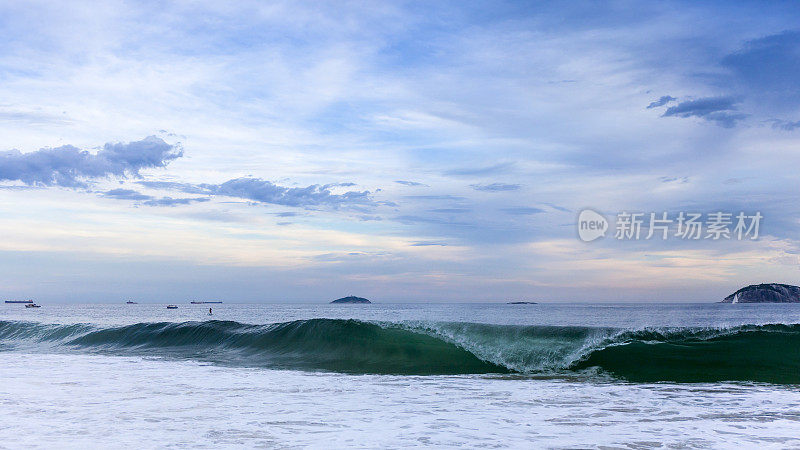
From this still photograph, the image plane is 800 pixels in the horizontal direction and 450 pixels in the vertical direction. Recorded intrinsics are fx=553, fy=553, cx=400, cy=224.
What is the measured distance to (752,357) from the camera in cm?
1493

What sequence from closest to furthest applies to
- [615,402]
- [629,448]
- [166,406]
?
[629,448] < [166,406] < [615,402]

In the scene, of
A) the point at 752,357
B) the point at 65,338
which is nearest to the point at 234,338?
the point at 65,338

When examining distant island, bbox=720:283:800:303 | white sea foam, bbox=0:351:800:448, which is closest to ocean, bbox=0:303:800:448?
white sea foam, bbox=0:351:800:448

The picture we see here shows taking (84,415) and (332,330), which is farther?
(332,330)

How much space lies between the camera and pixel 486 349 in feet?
54.3

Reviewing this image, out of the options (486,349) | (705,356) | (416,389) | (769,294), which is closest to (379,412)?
(416,389)

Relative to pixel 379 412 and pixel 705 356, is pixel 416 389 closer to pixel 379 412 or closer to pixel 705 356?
pixel 379 412

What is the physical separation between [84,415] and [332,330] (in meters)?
11.8

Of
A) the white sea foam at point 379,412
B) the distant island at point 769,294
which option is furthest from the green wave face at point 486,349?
the distant island at point 769,294

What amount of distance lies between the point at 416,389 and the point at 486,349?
6164 millimetres

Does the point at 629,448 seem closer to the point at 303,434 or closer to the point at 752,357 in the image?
the point at 303,434

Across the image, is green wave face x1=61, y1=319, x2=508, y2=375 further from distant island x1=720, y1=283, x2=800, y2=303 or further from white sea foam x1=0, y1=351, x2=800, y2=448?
distant island x1=720, y1=283, x2=800, y2=303

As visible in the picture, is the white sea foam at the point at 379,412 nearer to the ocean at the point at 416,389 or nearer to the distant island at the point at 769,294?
the ocean at the point at 416,389

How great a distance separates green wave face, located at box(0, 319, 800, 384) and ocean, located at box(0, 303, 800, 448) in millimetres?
77
